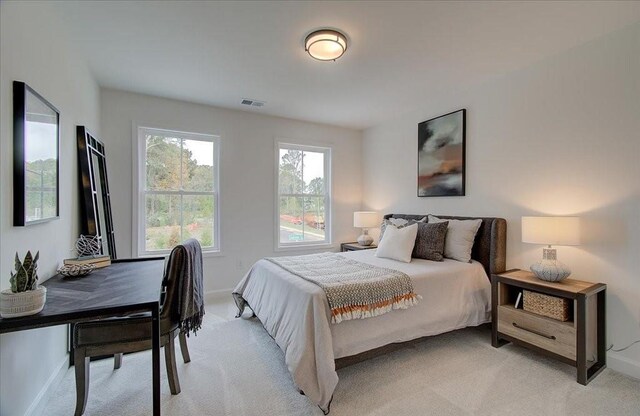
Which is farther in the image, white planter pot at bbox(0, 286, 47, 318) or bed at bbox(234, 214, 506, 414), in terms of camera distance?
bed at bbox(234, 214, 506, 414)

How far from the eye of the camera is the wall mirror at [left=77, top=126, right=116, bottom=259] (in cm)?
259

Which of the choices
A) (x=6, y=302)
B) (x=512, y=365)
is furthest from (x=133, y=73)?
(x=512, y=365)

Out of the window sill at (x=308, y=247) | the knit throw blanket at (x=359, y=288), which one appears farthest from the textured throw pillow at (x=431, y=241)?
the window sill at (x=308, y=247)

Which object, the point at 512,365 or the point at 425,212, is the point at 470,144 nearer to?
the point at 425,212

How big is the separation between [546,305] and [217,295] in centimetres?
361

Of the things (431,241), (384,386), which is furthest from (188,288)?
(431,241)

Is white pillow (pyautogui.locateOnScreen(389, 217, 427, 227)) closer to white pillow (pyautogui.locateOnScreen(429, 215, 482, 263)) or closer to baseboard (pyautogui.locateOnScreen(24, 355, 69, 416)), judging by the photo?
white pillow (pyautogui.locateOnScreen(429, 215, 482, 263))

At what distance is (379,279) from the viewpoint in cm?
230

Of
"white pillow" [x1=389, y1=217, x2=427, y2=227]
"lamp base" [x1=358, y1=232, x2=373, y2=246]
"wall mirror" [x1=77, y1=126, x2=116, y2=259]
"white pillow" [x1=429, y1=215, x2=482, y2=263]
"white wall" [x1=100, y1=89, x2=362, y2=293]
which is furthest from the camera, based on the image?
"lamp base" [x1=358, y1=232, x2=373, y2=246]

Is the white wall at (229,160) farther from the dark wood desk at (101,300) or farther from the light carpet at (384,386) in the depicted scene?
the dark wood desk at (101,300)

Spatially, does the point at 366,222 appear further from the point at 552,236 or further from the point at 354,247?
the point at 552,236

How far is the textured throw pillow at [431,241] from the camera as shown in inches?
121

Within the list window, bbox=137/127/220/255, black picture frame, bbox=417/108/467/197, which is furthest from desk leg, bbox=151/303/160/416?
black picture frame, bbox=417/108/467/197

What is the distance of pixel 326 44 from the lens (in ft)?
7.65
